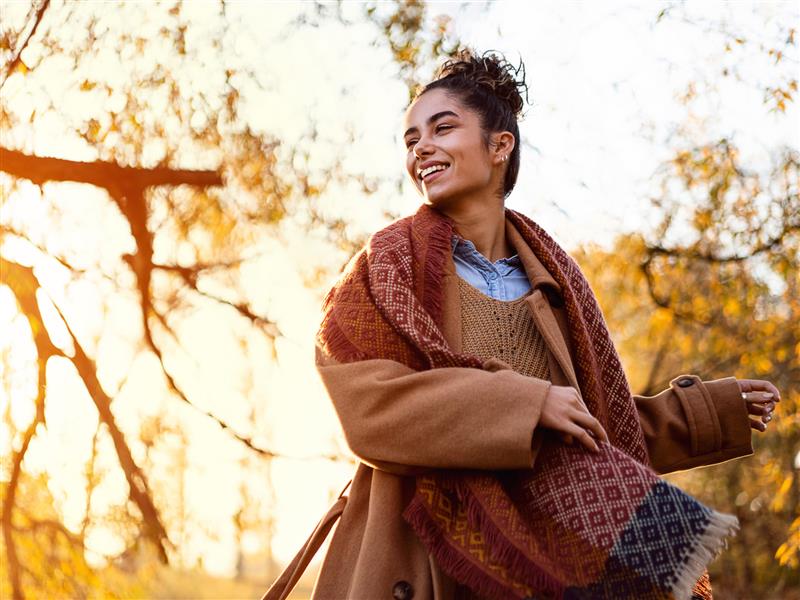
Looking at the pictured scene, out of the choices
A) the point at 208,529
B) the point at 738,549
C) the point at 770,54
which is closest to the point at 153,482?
the point at 208,529

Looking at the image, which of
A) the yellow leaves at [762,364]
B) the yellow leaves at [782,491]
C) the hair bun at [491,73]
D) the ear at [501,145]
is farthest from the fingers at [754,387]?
the yellow leaves at [762,364]

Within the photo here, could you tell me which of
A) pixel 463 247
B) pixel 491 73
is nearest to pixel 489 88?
pixel 491 73

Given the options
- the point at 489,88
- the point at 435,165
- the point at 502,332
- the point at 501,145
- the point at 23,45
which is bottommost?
the point at 502,332

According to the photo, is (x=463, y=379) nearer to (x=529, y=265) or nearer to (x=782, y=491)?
(x=529, y=265)

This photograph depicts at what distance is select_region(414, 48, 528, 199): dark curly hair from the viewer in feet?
8.96

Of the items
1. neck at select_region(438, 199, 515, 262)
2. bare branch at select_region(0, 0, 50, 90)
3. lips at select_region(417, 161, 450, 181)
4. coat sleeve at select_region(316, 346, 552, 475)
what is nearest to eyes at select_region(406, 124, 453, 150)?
lips at select_region(417, 161, 450, 181)

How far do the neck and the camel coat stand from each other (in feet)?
0.69

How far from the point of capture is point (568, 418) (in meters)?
2.05

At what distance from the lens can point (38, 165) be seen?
4324mm

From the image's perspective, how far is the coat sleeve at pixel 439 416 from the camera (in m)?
2.02

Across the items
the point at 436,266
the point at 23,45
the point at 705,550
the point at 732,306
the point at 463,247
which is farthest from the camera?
the point at 732,306

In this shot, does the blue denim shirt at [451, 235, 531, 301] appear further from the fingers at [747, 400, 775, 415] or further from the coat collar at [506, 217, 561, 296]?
the fingers at [747, 400, 775, 415]

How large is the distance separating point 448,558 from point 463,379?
0.37 meters

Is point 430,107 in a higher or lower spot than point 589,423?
higher
